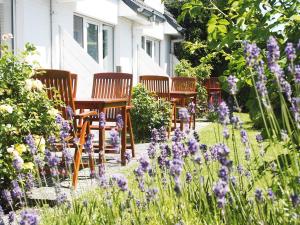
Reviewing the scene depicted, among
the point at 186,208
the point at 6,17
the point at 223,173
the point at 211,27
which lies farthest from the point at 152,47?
the point at 223,173

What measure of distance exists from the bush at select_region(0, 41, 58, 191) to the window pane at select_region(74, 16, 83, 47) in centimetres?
734

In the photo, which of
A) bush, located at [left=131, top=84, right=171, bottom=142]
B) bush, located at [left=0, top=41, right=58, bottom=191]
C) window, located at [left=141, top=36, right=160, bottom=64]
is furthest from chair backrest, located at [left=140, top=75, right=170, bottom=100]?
window, located at [left=141, top=36, right=160, bottom=64]

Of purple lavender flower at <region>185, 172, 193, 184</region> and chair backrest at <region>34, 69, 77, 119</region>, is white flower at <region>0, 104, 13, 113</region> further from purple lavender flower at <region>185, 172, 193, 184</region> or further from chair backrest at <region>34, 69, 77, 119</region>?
purple lavender flower at <region>185, 172, 193, 184</region>

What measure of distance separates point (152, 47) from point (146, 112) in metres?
11.1

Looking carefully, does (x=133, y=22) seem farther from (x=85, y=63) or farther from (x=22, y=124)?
(x=22, y=124)

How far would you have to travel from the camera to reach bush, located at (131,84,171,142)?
9.72 meters

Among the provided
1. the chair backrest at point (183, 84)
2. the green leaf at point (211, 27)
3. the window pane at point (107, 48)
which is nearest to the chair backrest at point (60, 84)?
the green leaf at point (211, 27)

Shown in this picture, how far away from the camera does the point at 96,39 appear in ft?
43.0

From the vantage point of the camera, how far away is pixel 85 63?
1038 cm

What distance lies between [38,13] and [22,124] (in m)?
5.63

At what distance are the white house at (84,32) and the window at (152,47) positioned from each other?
0.24 feet

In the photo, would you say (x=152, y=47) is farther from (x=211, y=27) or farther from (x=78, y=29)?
(x=211, y=27)

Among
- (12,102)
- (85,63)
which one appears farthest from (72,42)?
(12,102)

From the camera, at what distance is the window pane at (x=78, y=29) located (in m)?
11.8
